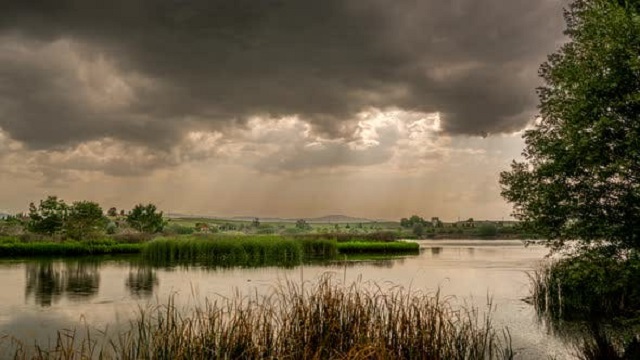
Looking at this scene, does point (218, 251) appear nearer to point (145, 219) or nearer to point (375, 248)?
point (375, 248)

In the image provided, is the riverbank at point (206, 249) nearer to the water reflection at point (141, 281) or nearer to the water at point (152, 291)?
the water at point (152, 291)

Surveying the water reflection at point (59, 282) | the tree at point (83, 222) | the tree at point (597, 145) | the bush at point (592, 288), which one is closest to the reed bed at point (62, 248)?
the tree at point (83, 222)

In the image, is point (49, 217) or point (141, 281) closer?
point (141, 281)

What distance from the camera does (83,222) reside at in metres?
56.2

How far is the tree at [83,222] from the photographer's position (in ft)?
182

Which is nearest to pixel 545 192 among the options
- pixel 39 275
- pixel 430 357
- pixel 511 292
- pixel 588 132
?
pixel 588 132

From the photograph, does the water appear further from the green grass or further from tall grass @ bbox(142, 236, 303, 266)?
the green grass

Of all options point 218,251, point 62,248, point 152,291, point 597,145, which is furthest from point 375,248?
point 597,145

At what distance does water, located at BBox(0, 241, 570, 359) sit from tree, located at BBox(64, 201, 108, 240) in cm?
1934

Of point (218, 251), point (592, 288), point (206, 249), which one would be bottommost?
point (592, 288)

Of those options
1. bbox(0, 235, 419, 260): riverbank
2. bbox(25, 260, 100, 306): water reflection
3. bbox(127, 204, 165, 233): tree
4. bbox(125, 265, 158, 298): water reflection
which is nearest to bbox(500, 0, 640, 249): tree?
bbox(125, 265, 158, 298): water reflection

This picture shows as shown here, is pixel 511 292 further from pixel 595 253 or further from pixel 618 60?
pixel 618 60

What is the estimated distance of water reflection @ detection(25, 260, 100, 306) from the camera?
21203 mm

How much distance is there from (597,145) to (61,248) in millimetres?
47181
